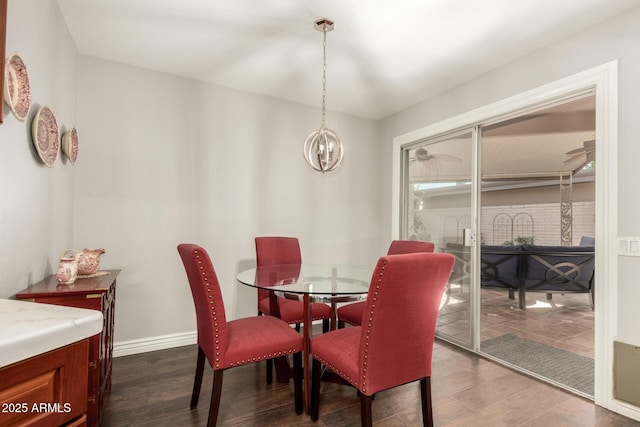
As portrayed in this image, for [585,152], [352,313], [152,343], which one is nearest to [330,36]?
[352,313]

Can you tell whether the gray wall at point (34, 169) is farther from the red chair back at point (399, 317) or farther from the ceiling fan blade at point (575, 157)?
the ceiling fan blade at point (575, 157)

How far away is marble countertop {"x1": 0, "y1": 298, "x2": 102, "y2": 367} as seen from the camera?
63 cm

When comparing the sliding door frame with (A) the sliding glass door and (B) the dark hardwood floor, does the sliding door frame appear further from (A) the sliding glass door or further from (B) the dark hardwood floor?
(A) the sliding glass door

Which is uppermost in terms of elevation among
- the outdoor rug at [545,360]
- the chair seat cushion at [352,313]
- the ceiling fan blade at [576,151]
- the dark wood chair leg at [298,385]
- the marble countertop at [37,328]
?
the ceiling fan blade at [576,151]

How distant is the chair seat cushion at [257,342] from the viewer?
5.70ft

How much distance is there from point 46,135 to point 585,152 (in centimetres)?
531

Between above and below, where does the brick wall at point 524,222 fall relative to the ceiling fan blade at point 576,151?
below

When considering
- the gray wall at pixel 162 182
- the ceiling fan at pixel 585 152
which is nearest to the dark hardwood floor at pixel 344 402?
the gray wall at pixel 162 182

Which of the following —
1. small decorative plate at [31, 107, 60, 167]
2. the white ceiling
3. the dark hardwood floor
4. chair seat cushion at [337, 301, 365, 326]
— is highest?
the white ceiling

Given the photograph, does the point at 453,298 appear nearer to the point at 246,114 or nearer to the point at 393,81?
the point at 393,81

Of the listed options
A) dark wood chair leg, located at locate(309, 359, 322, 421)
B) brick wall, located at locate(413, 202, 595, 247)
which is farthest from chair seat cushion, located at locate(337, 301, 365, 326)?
brick wall, located at locate(413, 202, 595, 247)

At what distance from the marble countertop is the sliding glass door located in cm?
299

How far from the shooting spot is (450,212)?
3320 millimetres

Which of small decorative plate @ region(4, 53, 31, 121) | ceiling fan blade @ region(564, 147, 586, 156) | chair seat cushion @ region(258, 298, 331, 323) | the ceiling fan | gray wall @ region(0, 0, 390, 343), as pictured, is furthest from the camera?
ceiling fan blade @ region(564, 147, 586, 156)
